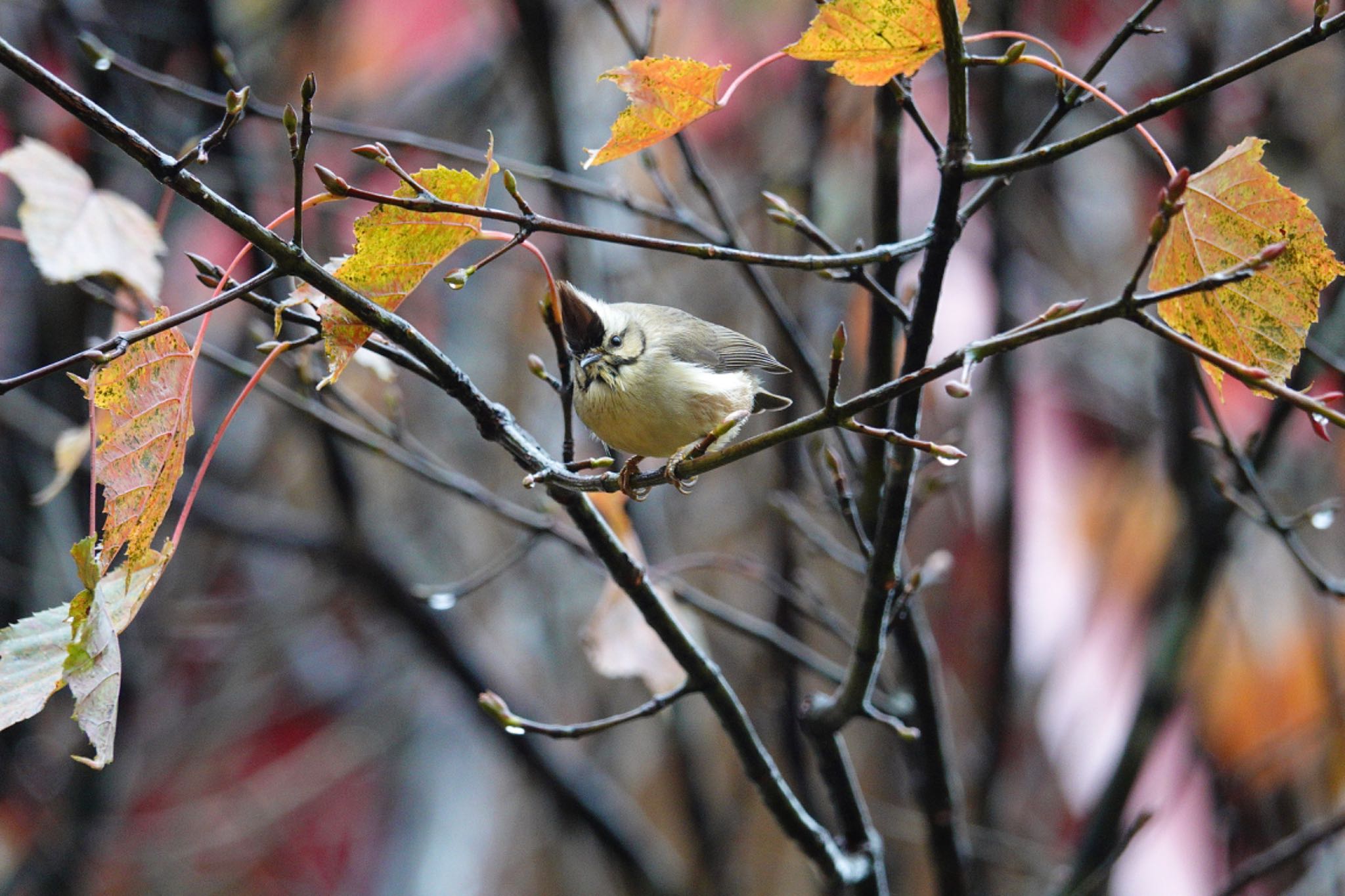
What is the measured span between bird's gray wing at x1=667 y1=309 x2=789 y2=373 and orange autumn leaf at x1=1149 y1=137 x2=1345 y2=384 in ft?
2.56

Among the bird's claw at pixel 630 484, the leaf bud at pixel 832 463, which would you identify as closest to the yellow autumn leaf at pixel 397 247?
the bird's claw at pixel 630 484

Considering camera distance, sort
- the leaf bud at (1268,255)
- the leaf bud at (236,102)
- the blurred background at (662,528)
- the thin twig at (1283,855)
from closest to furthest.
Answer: the leaf bud at (1268,255), the leaf bud at (236,102), the thin twig at (1283,855), the blurred background at (662,528)

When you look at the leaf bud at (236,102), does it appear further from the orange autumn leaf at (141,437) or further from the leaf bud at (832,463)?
the leaf bud at (832,463)

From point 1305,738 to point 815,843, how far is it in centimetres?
191

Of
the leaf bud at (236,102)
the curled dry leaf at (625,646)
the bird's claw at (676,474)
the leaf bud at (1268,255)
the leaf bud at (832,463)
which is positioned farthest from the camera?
the curled dry leaf at (625,646)

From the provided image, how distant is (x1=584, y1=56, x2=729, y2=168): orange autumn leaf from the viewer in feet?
2.91

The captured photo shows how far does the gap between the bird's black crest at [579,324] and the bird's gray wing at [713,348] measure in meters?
0.14

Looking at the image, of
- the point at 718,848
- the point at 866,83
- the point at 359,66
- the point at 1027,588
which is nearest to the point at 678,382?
the point at 866,83

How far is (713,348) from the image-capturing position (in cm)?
180

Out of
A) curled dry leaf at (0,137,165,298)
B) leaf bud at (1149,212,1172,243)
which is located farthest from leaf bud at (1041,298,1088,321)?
curled dry leaf at (0,137,165,298)

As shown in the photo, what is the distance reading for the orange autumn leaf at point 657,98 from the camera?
2.91ft

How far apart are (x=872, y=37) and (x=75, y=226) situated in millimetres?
997

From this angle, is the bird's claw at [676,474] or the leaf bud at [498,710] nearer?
the bird's claw at [676,474]

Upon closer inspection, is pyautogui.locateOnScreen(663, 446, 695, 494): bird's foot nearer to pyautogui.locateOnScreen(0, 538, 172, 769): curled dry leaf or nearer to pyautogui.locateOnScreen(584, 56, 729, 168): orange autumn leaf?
pyautogui.locateOnScreen(584, 56, 729, 168): orange autumn leaf
